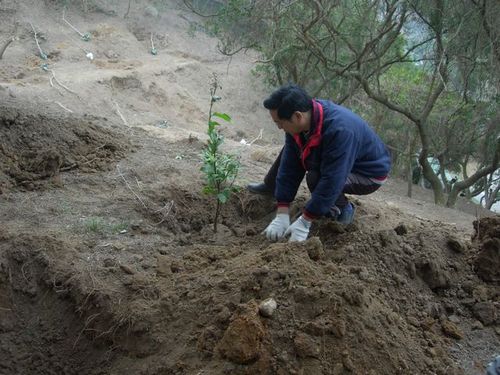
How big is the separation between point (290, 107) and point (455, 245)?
1.41 m

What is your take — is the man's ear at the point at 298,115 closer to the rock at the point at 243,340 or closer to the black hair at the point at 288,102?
the black hair at the point at 288,102

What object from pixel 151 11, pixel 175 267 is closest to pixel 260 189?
pixel 175 267

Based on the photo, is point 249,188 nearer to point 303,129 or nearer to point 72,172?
point 303,129

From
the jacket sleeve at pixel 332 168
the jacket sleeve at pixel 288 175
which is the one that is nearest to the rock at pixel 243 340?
the jacket sleeve at pixel 332 168

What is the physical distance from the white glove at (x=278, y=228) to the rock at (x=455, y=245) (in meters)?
1.07

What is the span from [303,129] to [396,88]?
25.0 ft

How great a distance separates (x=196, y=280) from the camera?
291cm

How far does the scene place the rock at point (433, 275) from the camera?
3188 mm

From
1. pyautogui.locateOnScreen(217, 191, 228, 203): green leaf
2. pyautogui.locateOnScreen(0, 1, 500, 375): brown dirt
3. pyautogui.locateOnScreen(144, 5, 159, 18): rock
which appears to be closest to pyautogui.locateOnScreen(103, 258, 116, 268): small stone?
pyautogui.locateOnScreen(0, 1, 500, 375): brown dirt

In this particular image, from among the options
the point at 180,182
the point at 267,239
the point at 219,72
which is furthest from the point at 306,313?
the point at 219,72

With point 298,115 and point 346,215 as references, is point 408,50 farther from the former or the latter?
point 298,115

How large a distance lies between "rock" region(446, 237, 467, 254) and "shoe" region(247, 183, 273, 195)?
148 centimetres

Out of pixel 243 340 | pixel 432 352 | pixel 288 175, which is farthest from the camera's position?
pixel 288 175

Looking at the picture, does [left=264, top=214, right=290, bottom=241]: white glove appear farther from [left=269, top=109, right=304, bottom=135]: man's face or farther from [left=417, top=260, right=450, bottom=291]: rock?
[left=417, top=260, right=450, bottom=291]: rock
